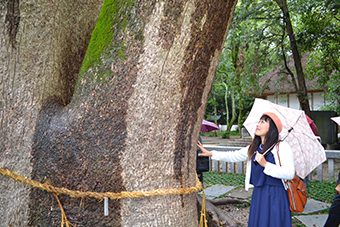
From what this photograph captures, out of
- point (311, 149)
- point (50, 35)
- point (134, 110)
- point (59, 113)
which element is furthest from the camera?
point (311, 149)

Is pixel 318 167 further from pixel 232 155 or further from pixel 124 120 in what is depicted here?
pixel 124 120

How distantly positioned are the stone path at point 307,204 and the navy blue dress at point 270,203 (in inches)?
61.3

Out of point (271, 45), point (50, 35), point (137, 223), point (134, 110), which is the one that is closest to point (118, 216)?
point (137, 223)

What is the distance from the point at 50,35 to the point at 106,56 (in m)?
0.54

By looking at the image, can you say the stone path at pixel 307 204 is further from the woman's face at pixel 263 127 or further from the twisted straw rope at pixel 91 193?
the twisted straw rope at pixel 91 193

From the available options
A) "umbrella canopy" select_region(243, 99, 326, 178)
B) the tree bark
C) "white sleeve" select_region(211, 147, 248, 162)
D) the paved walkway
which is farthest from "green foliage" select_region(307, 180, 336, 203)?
"white sleeve" select_region(211, 147, 248, 162)

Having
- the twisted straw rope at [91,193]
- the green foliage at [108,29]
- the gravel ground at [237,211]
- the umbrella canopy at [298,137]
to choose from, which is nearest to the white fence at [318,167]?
the gravel ground at [237,211]

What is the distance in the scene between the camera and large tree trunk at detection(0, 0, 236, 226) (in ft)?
A: 6.22

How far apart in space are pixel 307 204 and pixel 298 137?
1.97 m

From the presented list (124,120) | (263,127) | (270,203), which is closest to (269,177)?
(270,203)

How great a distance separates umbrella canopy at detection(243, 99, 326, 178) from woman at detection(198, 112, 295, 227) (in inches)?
15.4

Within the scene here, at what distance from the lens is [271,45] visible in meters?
10.1

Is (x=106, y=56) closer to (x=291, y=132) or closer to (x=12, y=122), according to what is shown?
(x=12, y=122)

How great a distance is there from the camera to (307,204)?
5.27 meters
